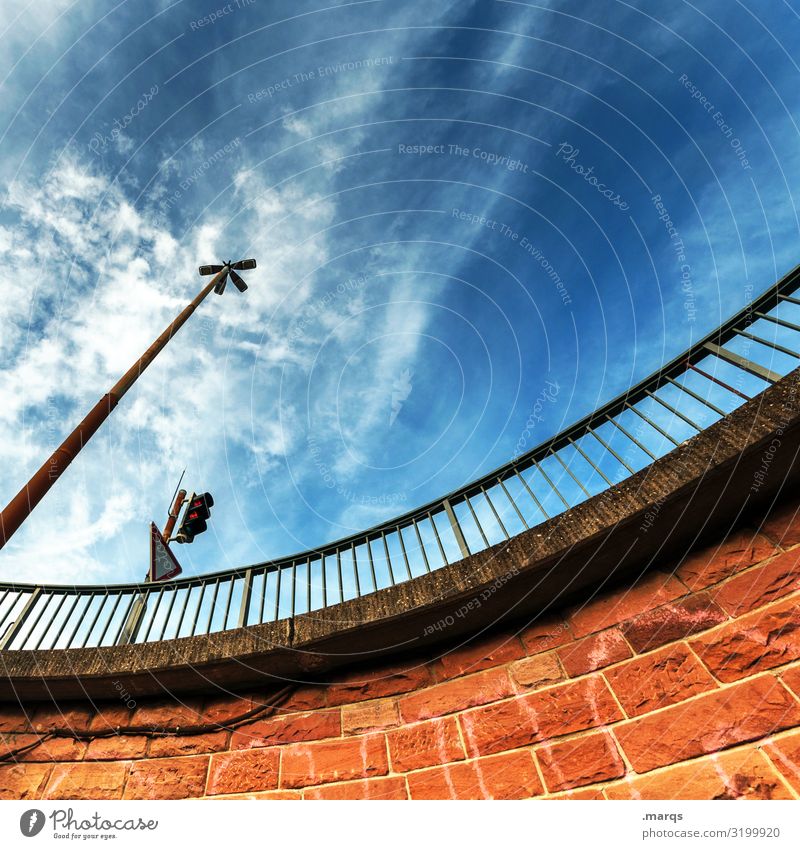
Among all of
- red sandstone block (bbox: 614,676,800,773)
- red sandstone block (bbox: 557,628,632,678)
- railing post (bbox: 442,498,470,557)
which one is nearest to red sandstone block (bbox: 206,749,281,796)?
railing post (bbox: 442,498,470,557)

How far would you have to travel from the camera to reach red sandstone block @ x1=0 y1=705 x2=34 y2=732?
114 inches

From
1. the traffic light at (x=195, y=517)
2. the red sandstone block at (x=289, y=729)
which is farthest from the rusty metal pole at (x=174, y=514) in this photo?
the red sandstone block at (x=289, y=729)

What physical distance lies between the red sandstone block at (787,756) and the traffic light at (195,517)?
596 cm

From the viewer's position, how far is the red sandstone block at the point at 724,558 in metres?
2.06

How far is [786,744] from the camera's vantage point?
1658mm

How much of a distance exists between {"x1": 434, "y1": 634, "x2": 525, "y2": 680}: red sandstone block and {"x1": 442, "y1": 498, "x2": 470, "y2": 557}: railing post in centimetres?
52

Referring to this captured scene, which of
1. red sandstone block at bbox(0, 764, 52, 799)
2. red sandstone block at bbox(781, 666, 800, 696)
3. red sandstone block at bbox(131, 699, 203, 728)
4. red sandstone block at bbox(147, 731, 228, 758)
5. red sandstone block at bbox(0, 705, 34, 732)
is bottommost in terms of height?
red sandstone block at bbox(781, 666, 800, 696)

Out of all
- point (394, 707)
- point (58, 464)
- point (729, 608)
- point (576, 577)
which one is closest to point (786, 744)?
point (729, 608)

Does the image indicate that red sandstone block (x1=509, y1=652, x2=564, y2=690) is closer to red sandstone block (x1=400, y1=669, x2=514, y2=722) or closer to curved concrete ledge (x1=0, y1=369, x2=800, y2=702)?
red sandstone block (x1=400, y1=669, x2=514, y2=722)

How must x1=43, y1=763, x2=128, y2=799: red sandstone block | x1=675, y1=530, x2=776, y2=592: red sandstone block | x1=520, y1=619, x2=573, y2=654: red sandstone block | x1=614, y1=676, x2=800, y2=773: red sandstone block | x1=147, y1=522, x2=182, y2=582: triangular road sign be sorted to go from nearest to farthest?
x1=614, y1=676, x2=800, y2=773: red sandstone block < x1=675, y1=530, x2=776, y2=592: red sandstone block < x1=520, y1=619, x2=573, y2=654: red sandstone block < x1=43, y1=763, x2=128, y2=799: red sandstone block < x1=147, y1=522, x2=182, y2=582: triangular road sign

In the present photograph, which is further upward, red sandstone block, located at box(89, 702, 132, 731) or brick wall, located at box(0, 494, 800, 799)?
red sandstone block, located at box(89, 702, 132, 731)

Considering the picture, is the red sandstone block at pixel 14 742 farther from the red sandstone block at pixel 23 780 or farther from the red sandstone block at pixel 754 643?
the red sandstone block at pixel 754 643

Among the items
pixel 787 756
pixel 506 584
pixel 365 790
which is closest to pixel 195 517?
pixel 365 790
